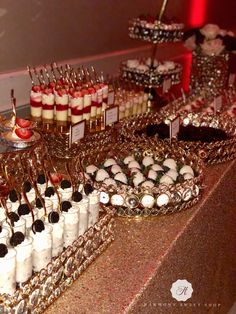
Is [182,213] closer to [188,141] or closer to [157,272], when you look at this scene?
[157,272]

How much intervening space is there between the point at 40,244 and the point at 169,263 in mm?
422

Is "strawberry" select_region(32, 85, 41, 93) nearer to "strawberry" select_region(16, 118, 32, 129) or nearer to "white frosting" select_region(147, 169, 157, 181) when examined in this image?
"strawberry" select_region(16, 118, 32, 129)

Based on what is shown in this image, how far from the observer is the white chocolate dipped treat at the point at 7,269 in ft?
3.47

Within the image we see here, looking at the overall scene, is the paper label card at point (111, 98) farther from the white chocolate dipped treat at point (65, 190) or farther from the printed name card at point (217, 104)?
the white chocolate dipped treat at point (65, 190)

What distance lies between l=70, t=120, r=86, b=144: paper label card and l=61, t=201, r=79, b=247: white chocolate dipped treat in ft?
2.05

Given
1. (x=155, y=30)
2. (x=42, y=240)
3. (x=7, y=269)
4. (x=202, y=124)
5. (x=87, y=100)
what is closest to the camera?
(x=7, y=269)

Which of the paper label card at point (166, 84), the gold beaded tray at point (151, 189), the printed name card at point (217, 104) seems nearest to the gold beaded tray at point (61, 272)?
the gold beaded tray at point (151, 189)

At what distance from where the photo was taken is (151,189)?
5.05 feet

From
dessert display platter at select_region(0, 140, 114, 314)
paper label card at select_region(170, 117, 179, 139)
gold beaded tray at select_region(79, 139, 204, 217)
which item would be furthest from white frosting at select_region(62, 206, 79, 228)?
paper label card at select_region(170, 117, 179, 139)

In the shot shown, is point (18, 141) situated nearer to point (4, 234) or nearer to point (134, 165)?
point (134, 165)

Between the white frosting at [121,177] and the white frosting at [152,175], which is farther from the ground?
the white frosting at [121,177]

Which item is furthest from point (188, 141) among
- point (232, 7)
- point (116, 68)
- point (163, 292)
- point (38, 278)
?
point (232, 7)

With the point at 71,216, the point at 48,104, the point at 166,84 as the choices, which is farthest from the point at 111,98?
the point at 71,216

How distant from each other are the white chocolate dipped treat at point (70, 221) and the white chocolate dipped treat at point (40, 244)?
90 millimetres
